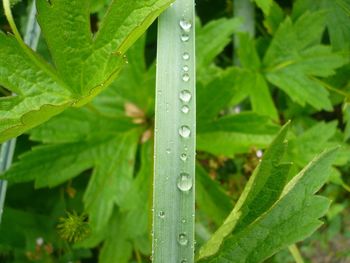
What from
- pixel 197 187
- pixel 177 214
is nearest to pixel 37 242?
pixel 197 187

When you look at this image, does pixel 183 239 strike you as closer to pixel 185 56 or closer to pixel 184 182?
pixel 184 182

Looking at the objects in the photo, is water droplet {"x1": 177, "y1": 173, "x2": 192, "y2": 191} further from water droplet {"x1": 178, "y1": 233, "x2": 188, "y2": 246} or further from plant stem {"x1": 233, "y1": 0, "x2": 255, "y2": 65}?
plant stem {"x1": 233, "y1": 0, "x2": 255, "y2": 65}

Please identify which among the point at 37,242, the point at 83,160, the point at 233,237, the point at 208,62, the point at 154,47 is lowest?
the point at 233,237

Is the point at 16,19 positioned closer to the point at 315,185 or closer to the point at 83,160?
the point at 83,160

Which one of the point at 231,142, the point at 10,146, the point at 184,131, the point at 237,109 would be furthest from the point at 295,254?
the point at 10,146

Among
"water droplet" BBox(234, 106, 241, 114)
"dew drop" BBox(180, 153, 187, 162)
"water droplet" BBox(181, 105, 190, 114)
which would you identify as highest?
"water droplet" BBox(234, 106, 241, 114)

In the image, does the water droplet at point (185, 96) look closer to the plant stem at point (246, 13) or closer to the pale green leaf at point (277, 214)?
the pale green leaf at point (277, 214)

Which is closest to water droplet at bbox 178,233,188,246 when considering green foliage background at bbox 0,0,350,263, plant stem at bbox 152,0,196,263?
plant stem at bbox 152,0,196,263

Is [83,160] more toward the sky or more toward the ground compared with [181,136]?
more toward the sky
